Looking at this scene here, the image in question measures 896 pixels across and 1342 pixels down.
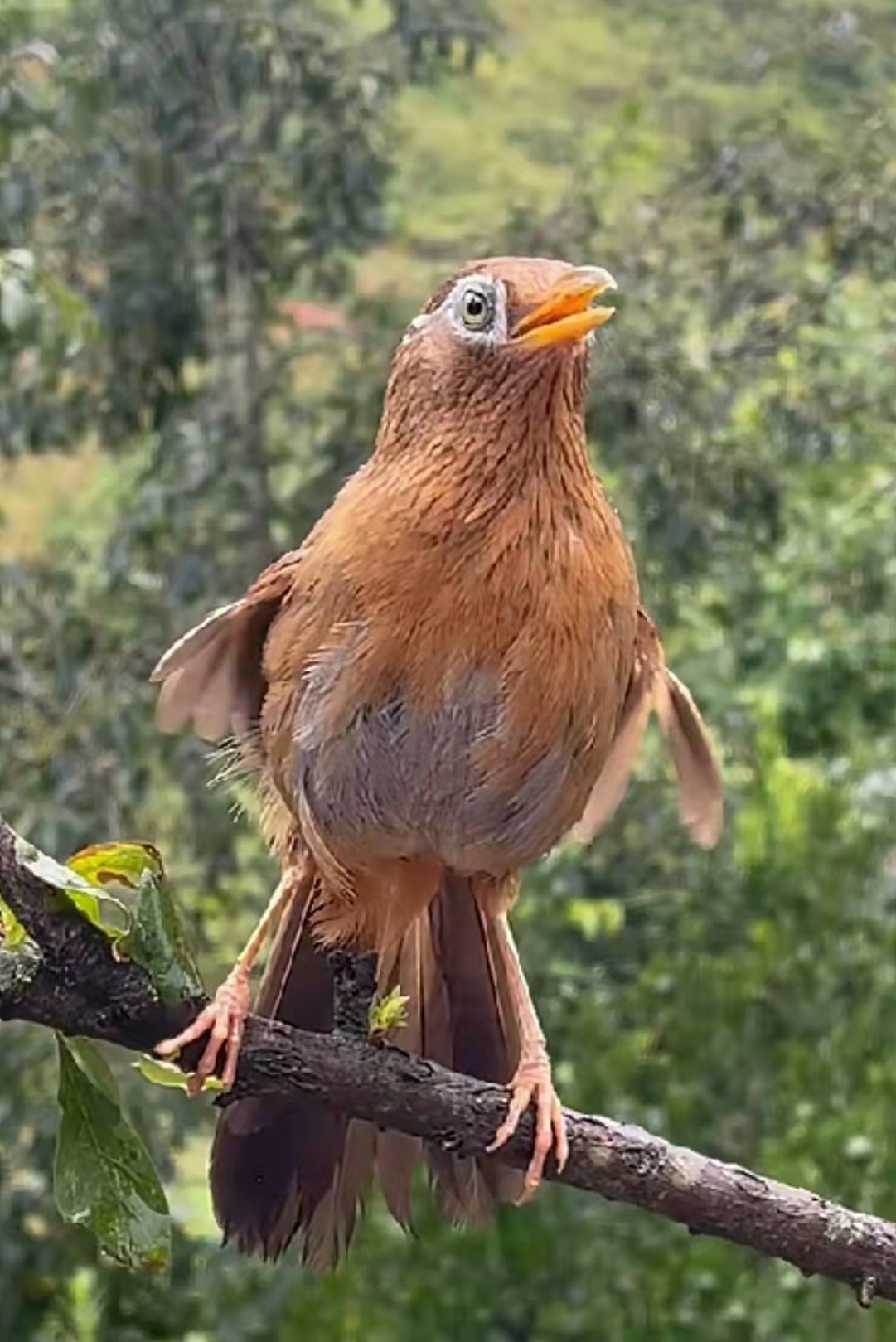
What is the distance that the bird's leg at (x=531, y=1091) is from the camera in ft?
5.83

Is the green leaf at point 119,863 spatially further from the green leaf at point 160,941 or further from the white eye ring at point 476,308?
the white eye ring at point 476,308

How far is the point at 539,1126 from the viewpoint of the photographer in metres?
1.82

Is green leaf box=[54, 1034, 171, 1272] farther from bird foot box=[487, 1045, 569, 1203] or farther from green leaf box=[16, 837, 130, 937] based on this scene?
bird foot box=[487, 1045, 569, 1203]

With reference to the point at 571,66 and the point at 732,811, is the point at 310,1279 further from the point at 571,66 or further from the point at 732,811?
the point at 571,66

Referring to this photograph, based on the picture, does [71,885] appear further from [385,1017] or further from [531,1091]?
[531,1091]

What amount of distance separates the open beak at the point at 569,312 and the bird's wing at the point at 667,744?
0.37m

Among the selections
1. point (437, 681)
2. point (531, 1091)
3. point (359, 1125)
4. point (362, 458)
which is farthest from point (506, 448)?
point (362, 458)

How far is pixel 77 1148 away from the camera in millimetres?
1491

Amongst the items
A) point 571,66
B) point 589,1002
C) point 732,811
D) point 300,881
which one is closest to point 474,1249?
point 589,1002

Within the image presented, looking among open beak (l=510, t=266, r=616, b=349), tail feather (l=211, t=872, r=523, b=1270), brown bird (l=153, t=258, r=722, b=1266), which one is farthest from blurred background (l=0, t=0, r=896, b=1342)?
open beak (l=510, t=266, r=616, b=349)

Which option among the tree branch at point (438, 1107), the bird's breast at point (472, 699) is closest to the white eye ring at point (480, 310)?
the bird's breast at point (472, 699)

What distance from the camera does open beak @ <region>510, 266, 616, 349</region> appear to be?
6.06ft

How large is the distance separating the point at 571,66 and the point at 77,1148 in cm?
485

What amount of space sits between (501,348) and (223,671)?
1.73 ft
